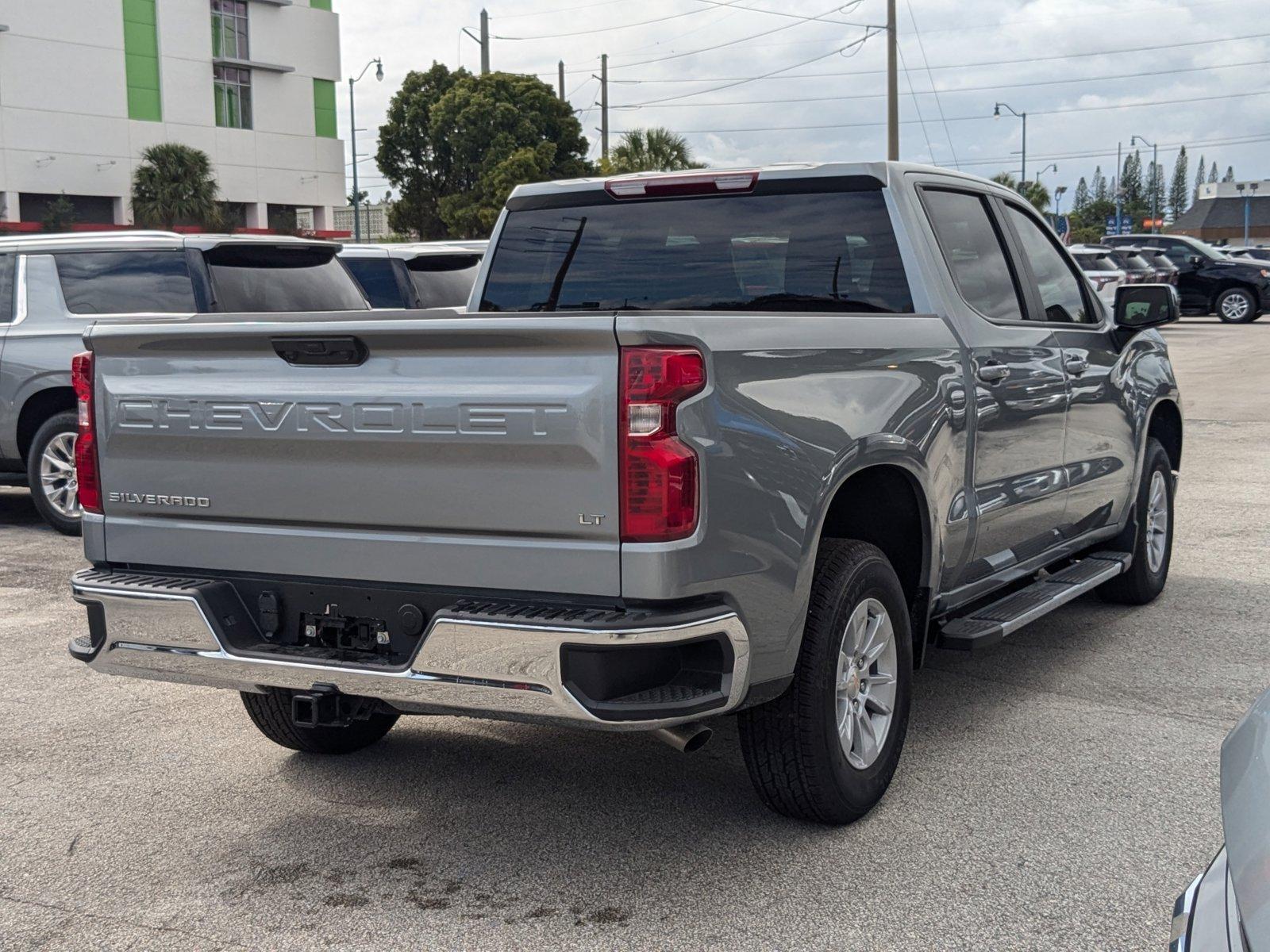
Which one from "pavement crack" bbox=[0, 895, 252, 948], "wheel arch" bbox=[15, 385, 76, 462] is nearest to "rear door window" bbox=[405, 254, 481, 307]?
"wheel arch" bbox=[15, 385, 76, 462]

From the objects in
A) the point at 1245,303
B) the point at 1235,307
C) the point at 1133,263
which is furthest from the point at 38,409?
the point at 1235,307

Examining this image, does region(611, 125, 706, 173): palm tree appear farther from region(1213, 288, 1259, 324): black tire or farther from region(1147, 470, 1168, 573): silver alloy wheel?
region(1147, 470, 1168, 573): silver alloy wheel

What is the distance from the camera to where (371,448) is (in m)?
3.72

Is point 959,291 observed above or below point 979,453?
above

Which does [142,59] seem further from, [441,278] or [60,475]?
[60,475]

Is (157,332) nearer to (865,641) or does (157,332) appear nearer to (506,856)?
(506,856)

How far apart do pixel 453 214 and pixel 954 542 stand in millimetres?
63402

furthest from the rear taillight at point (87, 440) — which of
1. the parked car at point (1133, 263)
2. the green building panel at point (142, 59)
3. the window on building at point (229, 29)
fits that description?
the window on building at point (229, 29)

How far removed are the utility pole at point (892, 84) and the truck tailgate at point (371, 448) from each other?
31.1 metres

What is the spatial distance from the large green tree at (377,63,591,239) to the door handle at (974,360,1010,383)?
197 feet

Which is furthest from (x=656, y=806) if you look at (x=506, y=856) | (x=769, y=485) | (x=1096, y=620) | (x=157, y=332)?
(x=1096, y=620)

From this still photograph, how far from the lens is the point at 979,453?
497 cm

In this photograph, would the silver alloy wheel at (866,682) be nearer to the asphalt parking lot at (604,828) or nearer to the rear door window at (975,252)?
the asphalt parking lot at (604,828)

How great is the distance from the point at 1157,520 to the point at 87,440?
5.04 m
